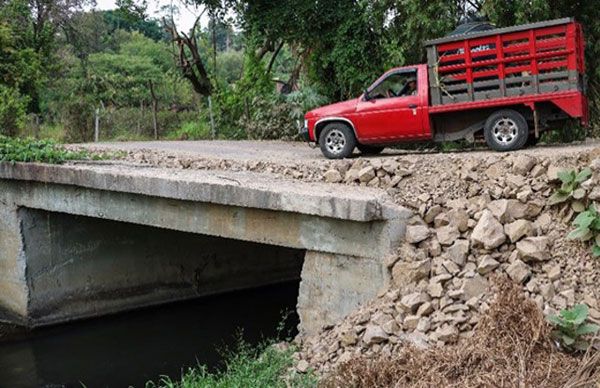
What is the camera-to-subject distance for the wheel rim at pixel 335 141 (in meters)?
10.9

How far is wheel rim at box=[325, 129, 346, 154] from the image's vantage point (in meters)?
10.9

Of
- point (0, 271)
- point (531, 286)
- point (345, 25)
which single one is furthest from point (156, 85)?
point (531, 286)

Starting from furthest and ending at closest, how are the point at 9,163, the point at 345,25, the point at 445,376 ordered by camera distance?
1. the point at 345,25
2. the point at 9,163
3. the point at 445,376

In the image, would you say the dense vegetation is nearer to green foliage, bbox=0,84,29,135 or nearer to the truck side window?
green foliage, bbox=0,84,29,135

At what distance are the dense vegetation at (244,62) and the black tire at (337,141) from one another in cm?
481

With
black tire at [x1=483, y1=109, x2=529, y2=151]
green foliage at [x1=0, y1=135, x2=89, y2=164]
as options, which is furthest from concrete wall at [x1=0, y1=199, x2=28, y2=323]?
black tire at [x1=483, y1=109, x2=529, y2=151]

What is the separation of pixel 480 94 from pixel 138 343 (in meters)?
6.80

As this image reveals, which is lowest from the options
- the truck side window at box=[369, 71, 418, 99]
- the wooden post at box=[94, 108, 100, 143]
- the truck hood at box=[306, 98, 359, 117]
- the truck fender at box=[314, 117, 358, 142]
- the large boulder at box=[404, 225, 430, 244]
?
the large boulder at box=[404, 225, 430, 244]

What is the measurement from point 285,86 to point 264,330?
505 inches

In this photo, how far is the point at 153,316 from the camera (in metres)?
12.9

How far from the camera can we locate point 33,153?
1161cm

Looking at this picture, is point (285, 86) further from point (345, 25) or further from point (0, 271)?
point (0, 271)

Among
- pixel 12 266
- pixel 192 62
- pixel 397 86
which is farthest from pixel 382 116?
pixel 192 62

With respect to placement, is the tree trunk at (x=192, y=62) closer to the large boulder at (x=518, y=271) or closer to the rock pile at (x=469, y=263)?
the rock pile at (x=469, y=263)
